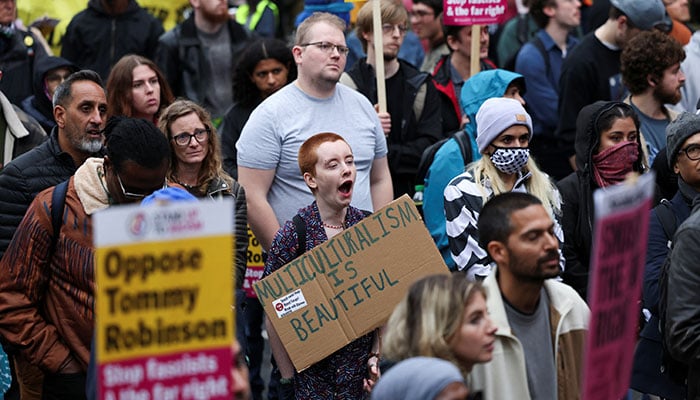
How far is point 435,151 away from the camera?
26.9 ft

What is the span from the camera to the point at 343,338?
646 centimetres

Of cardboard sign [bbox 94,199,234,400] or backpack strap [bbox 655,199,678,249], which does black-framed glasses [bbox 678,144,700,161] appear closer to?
backpack strap [bbox 655,199,678,249]

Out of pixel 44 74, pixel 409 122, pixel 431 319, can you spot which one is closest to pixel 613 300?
pixel 431 319

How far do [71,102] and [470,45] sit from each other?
3473mm

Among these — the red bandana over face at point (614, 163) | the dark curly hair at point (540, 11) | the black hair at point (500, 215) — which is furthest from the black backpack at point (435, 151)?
the dark curly hair at point (540, 11)

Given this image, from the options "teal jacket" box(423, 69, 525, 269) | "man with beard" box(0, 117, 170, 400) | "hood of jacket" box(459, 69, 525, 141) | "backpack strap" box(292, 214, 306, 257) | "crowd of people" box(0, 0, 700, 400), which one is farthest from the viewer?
"hood of jacket" box(459, 69, 525, 141)

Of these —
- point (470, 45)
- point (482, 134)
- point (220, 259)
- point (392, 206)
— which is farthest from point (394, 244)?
point (470, 45)

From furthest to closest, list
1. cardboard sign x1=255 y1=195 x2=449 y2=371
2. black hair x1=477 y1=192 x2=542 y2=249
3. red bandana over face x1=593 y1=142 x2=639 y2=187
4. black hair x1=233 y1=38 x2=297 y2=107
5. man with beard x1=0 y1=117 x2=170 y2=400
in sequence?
1. black hair x1=233 y1=38 x2=297 y2=107
2. red bandana over face x1=593 y1=142 x2=639 y2=187
3. cardboard sign x1=255 y1=195 x2=449 y2=371
4. man with beard x1=0 y1=117 x2=170 y2=400
5. black hair x1=477 y1=192 x2=542 y2=249

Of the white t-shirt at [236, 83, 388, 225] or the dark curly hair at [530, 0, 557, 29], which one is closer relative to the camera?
the white t-shirt at [236, 83, 388, 225]

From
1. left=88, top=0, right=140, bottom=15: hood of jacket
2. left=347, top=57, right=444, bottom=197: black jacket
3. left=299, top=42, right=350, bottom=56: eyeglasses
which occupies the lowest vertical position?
left=347, top=57, right=444, bottom=197: black jacket

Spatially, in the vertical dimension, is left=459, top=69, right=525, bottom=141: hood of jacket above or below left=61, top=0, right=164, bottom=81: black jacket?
above

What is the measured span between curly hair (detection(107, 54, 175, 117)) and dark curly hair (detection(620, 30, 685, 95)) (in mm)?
2838

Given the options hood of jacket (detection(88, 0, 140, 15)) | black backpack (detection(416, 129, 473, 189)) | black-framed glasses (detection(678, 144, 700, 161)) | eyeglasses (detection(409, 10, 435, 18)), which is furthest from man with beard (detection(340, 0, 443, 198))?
hood of jacket (detection(88, 0, 140, 15))

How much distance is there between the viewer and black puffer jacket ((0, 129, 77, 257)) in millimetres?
6750
